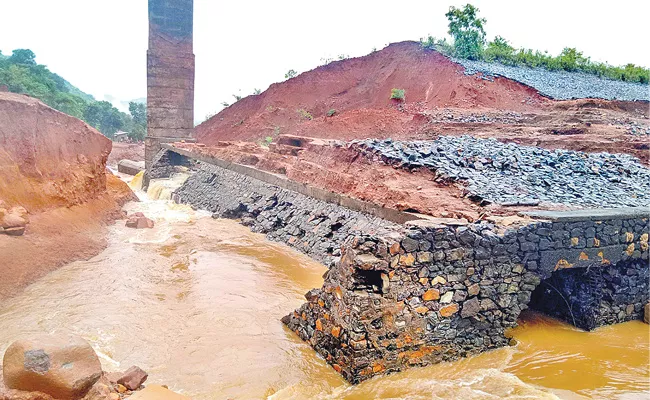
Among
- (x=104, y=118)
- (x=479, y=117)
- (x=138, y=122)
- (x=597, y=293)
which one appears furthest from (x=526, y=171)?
(x=138, y=122)

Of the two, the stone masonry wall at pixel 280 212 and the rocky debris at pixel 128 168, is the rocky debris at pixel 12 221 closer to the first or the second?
the stone masonry wall at pixel 280 212

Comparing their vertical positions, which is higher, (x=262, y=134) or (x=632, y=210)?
(x=262, y=134)

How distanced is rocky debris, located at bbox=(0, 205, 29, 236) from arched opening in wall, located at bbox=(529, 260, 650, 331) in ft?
26.0

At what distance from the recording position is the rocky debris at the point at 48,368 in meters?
3.66

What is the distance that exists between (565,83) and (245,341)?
19272mm

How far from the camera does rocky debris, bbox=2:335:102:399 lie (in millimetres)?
3664

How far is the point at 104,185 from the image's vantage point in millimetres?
13289

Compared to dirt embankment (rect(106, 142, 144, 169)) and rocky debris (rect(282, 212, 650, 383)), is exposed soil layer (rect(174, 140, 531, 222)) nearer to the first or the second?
rocky debris (rect(282, 212, 650, 383))

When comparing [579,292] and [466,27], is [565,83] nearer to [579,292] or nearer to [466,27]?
[466,27]

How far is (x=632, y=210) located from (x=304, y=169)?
694 cm

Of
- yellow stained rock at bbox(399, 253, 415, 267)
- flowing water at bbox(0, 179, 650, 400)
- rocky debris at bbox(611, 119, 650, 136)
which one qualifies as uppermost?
rocky debris at bbox(611, 119, 650, 136)

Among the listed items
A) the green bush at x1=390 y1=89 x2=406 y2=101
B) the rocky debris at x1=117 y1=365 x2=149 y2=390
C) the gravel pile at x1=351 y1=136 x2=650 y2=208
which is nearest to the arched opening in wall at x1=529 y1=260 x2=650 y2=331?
the gravel pile at x1=351 y1=136 x2=650 y2=208

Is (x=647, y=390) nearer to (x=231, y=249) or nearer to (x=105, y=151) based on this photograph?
(x=231, y=249)

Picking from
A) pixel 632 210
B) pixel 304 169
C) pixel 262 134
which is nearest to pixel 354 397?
pixel 632 210
